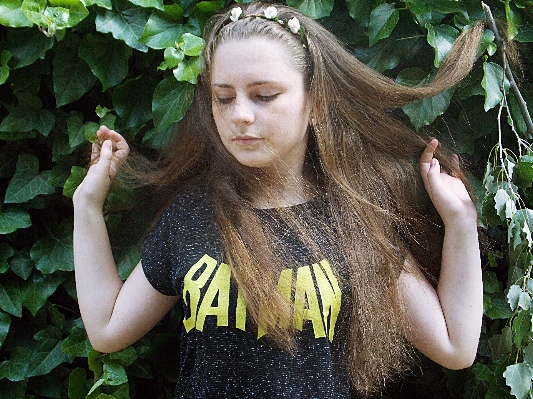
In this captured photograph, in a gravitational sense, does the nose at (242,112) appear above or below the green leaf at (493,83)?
below

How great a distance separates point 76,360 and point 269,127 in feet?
3.10

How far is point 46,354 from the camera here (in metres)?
1.64

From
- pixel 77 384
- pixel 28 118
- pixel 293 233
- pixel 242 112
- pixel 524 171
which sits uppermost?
pixel 28 118

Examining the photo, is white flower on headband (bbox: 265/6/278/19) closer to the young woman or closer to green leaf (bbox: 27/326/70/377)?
the young woman

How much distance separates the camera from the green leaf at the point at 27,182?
1584 mm

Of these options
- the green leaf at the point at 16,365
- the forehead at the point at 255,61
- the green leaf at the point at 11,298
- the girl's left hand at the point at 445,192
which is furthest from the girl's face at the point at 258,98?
the green leaf at the point at 16,365

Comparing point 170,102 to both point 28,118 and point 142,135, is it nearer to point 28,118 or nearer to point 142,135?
point 142,135

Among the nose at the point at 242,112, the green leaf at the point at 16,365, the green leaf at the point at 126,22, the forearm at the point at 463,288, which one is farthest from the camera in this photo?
the green leaf at the point at 16,365

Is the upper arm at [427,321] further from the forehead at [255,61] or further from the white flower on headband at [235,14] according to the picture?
the white flower on headband at [235,14]

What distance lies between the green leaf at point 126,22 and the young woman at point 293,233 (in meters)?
0.17

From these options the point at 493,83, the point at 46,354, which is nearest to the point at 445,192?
the point at 493,83

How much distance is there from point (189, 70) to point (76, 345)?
759mm

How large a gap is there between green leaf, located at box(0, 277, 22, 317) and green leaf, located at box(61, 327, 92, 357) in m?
0.14

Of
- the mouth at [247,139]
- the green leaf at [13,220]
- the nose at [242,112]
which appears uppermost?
the nose at [242,112]
